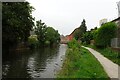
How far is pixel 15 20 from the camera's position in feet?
152

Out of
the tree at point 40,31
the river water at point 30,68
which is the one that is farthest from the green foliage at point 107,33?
the tree at point 40,31

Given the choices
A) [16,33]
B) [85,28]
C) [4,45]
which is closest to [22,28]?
[16,33]

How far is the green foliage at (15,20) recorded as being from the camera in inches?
1773

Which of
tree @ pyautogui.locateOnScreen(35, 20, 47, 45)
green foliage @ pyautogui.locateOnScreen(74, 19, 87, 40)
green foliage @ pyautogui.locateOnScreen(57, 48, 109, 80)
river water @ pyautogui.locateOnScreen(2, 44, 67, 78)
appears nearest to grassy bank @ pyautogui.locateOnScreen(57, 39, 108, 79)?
green foliage @ pyautogui.locateOnScreen(57, 48, 109, 80)

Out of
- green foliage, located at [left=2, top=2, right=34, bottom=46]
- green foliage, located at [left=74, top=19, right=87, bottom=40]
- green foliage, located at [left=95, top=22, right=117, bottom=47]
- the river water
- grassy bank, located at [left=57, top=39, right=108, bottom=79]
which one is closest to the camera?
grassy bank, located at [left=57, top=39, right=108, bottom=79]

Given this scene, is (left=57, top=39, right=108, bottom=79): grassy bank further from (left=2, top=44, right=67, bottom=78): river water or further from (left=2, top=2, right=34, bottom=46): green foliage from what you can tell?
(left=2, top=2, right=34, bottom=46): green foliage

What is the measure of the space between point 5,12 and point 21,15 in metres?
8.50

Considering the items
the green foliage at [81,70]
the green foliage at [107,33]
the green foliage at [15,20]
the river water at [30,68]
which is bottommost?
the river water at [30,68]

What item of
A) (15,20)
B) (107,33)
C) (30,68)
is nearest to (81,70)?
(30,68)

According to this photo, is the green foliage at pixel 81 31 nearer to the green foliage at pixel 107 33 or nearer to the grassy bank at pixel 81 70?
the green foliage at pixel 107 33

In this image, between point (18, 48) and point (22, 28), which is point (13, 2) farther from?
point (18, 48)

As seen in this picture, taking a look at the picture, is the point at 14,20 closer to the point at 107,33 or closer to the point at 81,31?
the point at 107,33

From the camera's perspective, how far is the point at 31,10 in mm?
58062

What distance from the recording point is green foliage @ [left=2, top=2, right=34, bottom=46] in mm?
45031
